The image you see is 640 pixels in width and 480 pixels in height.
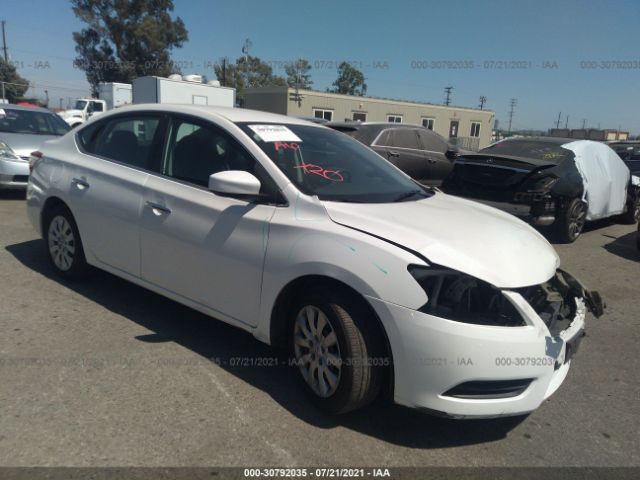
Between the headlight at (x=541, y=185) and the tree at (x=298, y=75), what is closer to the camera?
the headlight at (x=541, y=185)

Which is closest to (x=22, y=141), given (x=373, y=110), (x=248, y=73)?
(x=373, y=110)

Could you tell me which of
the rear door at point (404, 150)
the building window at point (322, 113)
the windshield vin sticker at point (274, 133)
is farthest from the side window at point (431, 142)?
the building window at point (322, 113)

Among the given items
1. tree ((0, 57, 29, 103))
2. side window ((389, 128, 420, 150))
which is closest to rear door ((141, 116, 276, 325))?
side window ((389, 128, 420, 150))

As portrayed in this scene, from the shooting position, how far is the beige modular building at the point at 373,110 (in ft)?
102

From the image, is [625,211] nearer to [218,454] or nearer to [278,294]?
[278,294]

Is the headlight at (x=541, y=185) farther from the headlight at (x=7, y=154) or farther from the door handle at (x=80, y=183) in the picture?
the headlight at (x=7, y=154)

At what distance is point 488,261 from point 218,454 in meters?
1.65

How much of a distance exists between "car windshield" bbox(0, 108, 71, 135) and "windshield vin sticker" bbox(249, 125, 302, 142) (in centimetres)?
732

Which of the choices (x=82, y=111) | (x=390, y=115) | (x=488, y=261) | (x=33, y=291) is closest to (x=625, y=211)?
→ (x=488, y=261)

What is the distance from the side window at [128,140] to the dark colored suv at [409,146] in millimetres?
4890

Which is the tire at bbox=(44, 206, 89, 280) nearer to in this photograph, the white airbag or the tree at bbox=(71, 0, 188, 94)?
the white airbag

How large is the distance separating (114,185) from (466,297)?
2800mm

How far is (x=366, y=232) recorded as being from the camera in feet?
8.52

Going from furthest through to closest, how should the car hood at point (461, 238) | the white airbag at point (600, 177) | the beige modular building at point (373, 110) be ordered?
the beige modular building at point (373, 110), the white airbag at point (600, 177), the car hood at point (461, 238)
